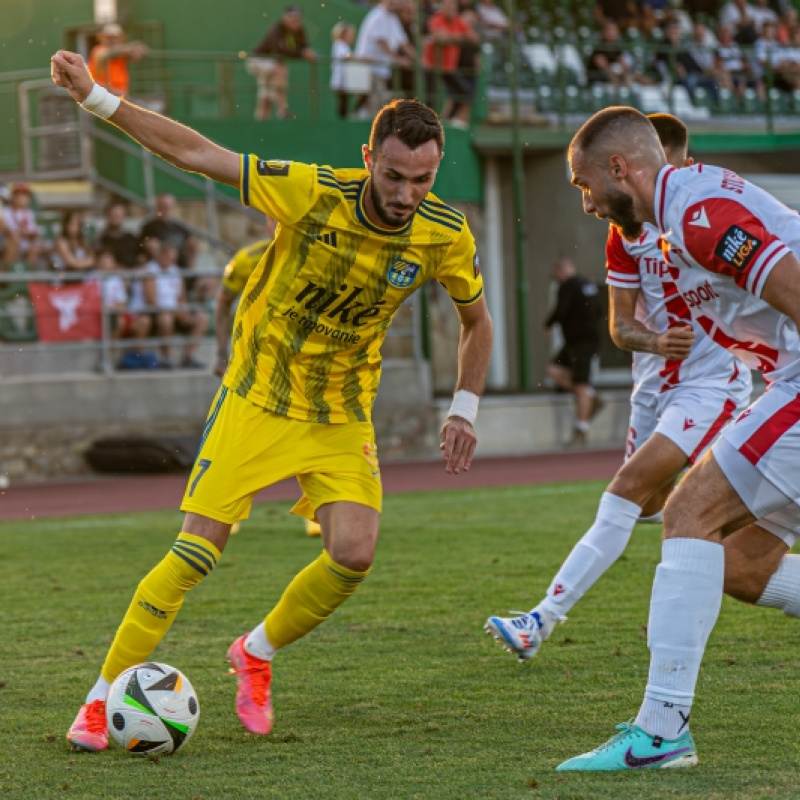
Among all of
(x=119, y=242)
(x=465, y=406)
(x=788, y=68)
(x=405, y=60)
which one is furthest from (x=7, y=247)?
(x=788, y=68)

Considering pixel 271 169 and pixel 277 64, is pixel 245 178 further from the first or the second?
pixel 277 64

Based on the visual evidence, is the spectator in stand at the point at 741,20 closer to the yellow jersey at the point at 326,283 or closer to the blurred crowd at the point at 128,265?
the blurred crowd at the point at 128,265

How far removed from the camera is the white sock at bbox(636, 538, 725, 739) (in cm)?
448

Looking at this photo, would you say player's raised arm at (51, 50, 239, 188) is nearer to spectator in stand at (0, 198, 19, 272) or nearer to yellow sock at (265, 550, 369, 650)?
yellow sock at (265, 550, 369, 650)

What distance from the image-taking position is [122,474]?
1709 cm

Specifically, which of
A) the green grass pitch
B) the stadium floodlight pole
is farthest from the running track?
the green grass pitch

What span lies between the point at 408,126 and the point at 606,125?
819 mm

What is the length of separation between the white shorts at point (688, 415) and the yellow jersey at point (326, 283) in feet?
4.99

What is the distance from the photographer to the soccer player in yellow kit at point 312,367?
5.20 metres

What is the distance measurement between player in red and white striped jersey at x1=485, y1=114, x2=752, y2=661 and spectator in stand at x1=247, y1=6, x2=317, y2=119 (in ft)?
46.6

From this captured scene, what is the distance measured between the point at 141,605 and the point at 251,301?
1214 millimetres

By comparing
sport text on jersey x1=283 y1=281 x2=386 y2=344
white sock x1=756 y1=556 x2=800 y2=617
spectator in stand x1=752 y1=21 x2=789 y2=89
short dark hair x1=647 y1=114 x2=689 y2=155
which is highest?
spectator in stand x1=752 y1=21 x2=789 y2=89

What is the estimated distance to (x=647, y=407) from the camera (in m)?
7.32

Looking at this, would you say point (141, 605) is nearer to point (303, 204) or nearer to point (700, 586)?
point (303, 204)
